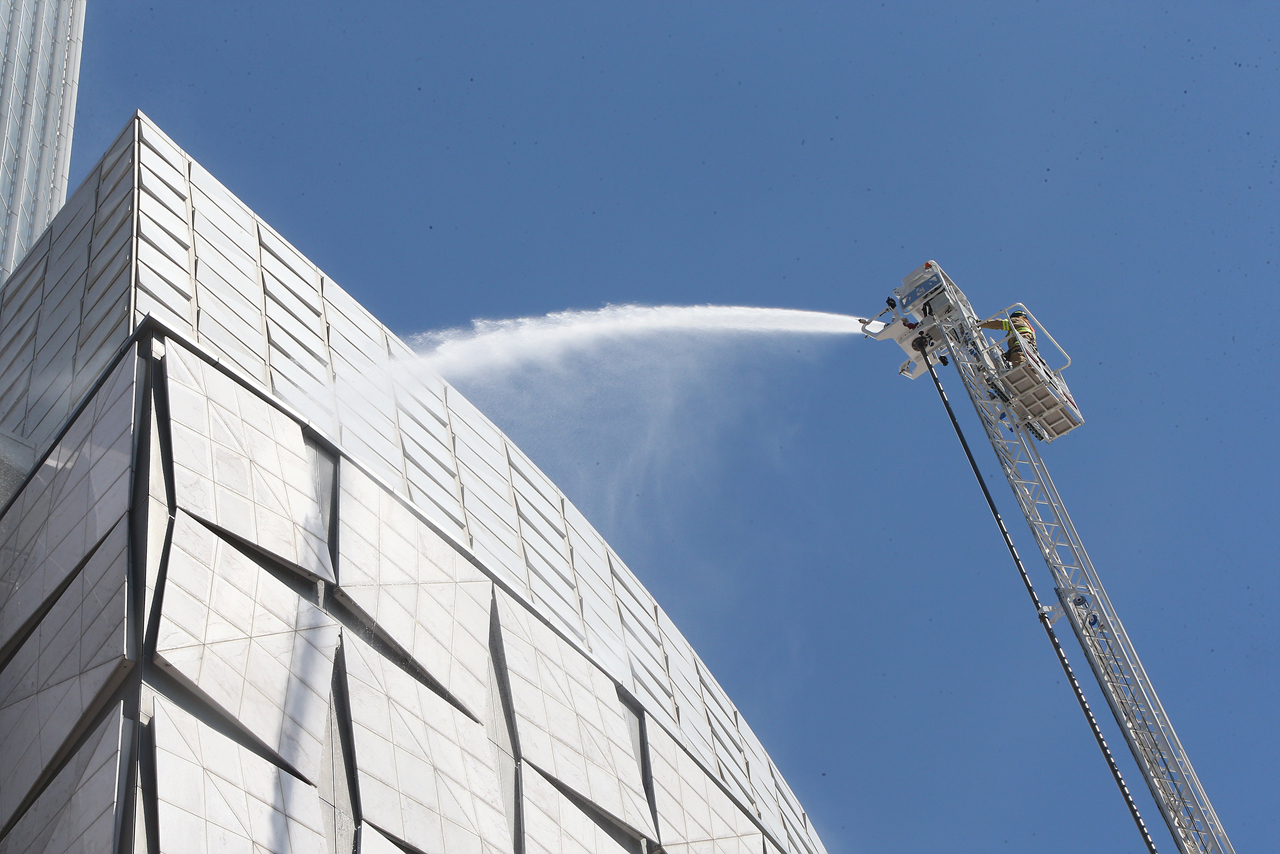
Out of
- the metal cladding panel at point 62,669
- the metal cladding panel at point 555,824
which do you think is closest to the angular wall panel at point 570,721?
the metal cladding panel at point 555,824

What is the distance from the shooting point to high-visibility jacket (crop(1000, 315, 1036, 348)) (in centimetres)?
3123

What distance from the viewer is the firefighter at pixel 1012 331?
102 feet

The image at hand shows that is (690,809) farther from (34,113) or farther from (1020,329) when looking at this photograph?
(34,113)

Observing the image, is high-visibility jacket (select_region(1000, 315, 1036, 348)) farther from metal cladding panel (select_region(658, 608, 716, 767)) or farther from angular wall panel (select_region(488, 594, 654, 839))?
angular wall panel (select_region(488, 594, 654, 839))

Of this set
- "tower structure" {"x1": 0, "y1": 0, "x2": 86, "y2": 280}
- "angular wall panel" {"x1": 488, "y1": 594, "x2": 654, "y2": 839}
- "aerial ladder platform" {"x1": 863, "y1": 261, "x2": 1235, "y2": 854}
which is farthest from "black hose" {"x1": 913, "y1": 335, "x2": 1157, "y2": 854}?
"tower structure" {"x1": 0, "y1": 0, "x2": 86, "y2": 280}

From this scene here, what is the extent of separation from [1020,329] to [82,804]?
25.5 metres

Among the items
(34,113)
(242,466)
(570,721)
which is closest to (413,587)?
(242,466)

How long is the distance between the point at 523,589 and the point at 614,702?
2.92 meters

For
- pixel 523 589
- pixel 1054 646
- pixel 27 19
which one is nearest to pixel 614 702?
pixel 523 589

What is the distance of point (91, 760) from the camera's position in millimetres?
12930

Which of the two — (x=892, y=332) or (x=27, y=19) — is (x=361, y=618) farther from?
(x=27, y=19)

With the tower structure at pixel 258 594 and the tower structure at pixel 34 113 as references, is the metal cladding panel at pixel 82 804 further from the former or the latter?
the tower structure at pixel 34 113

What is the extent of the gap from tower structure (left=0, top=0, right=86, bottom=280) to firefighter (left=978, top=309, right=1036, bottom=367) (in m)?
38.2

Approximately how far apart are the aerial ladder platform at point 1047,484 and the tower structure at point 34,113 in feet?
119
